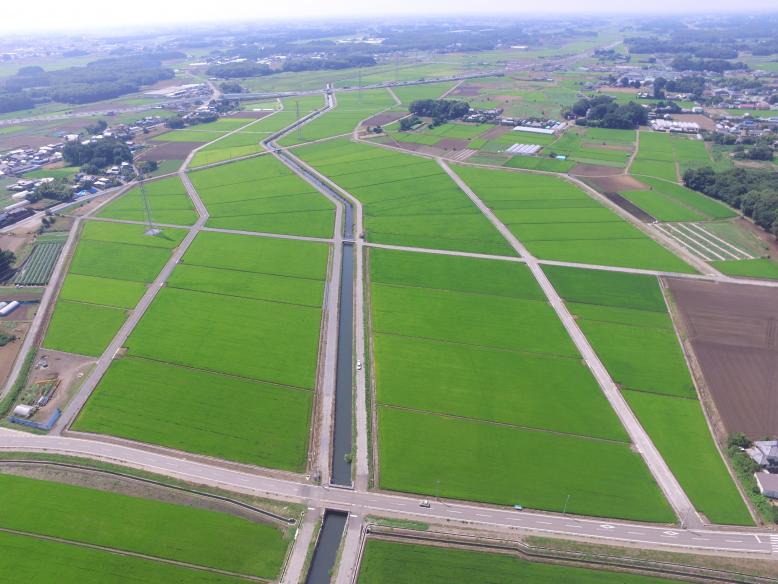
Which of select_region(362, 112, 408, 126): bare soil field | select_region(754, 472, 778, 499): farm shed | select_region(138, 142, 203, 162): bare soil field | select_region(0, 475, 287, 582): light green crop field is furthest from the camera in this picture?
select_region(362, 112, 408, 126): bare soil field

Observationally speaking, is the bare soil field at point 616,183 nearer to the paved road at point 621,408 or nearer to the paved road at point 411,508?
the paved road at point 621,408

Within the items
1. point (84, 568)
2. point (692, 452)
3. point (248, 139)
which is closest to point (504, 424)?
point (692, 452)

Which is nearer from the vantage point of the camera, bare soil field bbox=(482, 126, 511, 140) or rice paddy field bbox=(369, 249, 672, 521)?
rice paddy field bbox=(369, 249, 672, 521)

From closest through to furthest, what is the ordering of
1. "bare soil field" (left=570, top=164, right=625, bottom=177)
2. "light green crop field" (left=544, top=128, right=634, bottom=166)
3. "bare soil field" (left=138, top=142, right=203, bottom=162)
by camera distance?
1. "bare soil field" (left=570, top=164, right=625, bottom=177)
2. "light green crop field" (left=544, top=128, right=634, bottom=166)
3. "bare soil field" (left=138, top=142, right=203, bottom=162)

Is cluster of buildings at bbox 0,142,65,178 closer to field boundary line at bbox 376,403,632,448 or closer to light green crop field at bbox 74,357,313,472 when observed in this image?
light green crop field at bbox 74,357,313,472

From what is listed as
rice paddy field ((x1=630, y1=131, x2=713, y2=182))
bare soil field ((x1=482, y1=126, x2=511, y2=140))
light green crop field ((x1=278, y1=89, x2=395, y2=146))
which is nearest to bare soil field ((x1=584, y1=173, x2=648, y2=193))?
rice paddy field ((x1=630, y1=131, x2=713, y2=182))

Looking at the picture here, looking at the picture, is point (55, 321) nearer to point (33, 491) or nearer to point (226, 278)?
point (226, 278)
